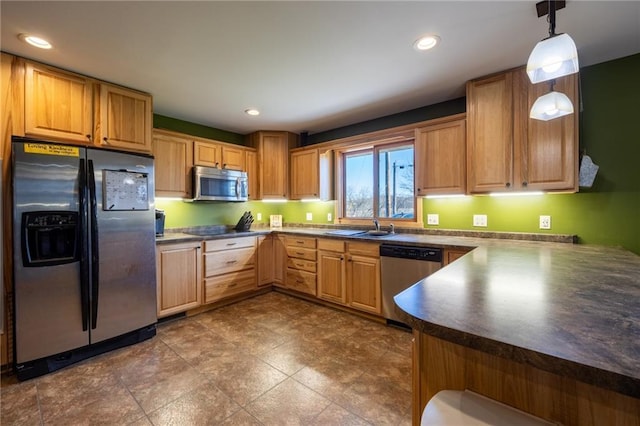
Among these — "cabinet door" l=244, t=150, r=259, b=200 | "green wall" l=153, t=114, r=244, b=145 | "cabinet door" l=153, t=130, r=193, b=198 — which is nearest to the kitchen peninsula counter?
"cabinet door" l=153, t=130, r=193, b=198

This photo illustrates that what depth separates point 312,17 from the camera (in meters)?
1.69

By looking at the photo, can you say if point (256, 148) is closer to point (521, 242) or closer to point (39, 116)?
point (39, 116)

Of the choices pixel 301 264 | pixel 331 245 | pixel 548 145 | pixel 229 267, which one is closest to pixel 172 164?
pixel 229 267

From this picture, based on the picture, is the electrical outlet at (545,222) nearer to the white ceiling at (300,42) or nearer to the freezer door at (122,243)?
the white ceiling at (300,42)

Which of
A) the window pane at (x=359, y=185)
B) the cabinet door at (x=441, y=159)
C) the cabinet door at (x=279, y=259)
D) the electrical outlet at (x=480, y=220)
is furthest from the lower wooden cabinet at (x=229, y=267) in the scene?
the electrical outlet at (x=480, y=220)

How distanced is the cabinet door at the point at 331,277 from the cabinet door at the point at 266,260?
2.78 ft

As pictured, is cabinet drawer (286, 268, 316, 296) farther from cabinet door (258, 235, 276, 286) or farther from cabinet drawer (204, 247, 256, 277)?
cabinet drawer (204, 247, 256, 277)

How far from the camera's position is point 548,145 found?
220 cm

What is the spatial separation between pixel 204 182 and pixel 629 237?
4.13m

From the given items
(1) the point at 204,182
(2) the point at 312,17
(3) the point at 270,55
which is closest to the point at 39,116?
(1) the point at 204,182

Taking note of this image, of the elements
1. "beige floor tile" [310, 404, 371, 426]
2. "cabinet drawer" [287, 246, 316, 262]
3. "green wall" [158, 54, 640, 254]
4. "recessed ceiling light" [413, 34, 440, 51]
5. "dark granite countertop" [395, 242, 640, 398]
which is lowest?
"beige floor tile" [310, 404, 371, 426]

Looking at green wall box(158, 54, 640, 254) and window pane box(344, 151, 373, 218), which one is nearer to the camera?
green wall box(158, 54, 640, 254)

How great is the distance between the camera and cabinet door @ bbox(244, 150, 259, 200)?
4062 mm

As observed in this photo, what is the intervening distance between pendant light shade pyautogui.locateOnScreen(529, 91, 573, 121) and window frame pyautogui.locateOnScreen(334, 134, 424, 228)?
1.33 metres
